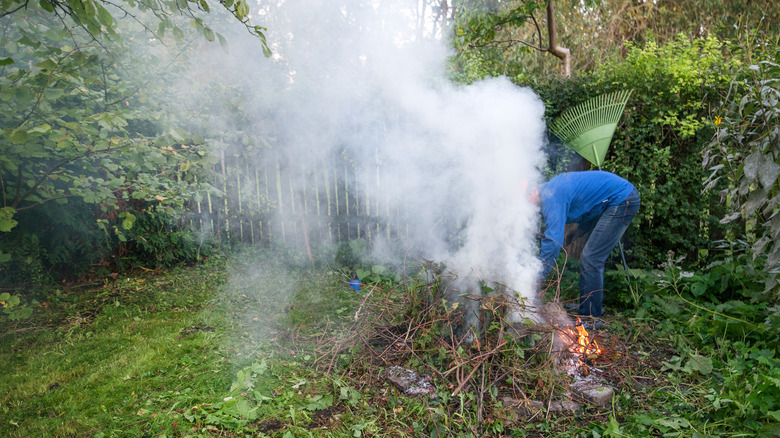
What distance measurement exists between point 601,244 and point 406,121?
8.04ft

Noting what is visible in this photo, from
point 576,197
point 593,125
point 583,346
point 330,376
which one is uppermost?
point 593,125

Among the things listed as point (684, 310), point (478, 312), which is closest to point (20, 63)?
point (478, 312)

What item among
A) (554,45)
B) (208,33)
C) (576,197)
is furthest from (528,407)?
(554,45)

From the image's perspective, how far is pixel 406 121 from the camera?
495 centimetres

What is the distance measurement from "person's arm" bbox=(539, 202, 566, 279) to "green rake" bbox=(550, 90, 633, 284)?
1.41m

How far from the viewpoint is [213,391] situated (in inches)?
104

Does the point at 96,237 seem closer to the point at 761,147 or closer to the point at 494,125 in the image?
the point at 494,125

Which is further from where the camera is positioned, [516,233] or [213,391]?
[516,233]

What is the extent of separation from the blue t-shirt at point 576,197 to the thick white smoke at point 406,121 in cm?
14

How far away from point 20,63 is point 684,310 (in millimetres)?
5484

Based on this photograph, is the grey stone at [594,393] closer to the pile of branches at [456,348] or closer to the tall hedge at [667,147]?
the pile of branches at [456,348]

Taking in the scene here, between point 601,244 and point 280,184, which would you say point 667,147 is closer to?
point 601,244

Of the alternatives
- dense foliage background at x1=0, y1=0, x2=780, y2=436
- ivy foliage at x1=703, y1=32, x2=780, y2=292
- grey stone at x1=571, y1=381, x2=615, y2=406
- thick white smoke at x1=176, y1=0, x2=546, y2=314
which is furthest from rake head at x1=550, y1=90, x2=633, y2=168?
grey stone at x1=571, y1=381, x2=615, y2=406

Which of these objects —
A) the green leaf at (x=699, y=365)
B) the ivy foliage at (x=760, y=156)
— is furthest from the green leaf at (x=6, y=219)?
the ivy foliage at (x=760, y=156)
